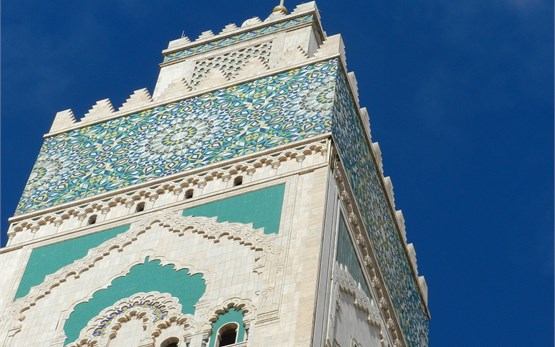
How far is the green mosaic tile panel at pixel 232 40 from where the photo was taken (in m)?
13.8

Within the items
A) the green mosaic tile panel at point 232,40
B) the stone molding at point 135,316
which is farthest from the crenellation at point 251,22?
the stone molding at point 135,316

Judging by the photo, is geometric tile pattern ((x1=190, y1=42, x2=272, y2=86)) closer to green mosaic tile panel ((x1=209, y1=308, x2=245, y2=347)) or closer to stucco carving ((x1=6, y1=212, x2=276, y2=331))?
stucco carving ((x1=6, y1=212, x2=276, y2=331))

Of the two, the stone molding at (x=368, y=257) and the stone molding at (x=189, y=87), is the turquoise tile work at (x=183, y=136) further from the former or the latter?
the stone molding at (x=368, y=257)

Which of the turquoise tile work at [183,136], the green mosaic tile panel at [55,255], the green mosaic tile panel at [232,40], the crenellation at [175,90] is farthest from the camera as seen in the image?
the green mosaic tile panel at [232,40]

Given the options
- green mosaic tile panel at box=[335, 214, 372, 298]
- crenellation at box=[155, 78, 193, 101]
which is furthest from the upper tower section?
green mosaic tile panel at box=[335, 214, 372, 298]

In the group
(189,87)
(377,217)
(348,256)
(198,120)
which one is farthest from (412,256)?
(189,87)

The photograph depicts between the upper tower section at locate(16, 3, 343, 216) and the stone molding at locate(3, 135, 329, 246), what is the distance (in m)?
0.09

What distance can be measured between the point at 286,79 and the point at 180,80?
1.22 metres

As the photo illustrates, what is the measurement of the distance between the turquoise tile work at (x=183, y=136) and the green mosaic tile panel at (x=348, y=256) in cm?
81

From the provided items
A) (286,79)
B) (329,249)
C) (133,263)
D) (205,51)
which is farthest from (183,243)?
(205,51)

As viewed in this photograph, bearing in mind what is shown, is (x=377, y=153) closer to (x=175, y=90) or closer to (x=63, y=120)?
(x=175, y=90)

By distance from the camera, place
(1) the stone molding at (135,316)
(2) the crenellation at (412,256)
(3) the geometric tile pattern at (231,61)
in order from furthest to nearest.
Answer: (3) the geometric tile pattern at (231,61)
(2) the crenellation at (412,256)
(1) the stone molding at (135,316)

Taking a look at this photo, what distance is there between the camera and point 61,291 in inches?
436

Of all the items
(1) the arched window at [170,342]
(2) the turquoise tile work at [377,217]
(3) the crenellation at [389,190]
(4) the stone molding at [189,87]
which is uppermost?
(4) the stone molding at [189,87]
